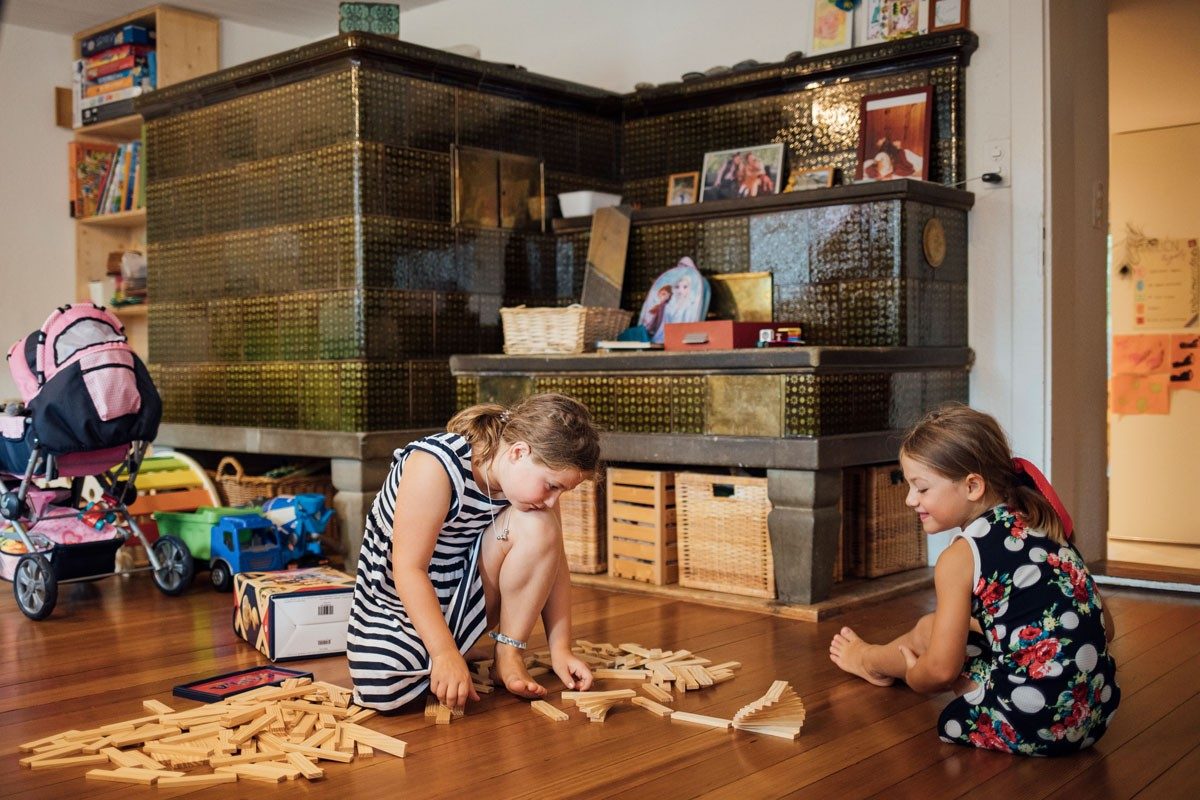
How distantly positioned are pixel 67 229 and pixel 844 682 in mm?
4967

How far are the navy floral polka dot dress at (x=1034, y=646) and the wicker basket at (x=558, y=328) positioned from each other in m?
2.06

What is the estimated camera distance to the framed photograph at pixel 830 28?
4.23m

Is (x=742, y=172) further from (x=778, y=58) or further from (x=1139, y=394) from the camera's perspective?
(x=1139, y=394)

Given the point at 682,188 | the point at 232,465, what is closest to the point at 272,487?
the point at 232,465

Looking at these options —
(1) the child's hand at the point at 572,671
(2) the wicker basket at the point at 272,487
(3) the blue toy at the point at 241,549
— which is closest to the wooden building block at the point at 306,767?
(1) the child's hand at the point at 572,671

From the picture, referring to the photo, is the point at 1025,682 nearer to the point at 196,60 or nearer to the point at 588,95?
the point at 588,95

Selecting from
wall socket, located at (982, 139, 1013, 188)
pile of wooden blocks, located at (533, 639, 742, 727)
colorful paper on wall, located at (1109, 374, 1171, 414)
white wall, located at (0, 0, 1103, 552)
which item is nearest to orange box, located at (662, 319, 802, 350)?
white wall, located at (0, 0, 1103, 552)

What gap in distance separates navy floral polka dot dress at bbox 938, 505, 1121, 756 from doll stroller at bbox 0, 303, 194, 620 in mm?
2606

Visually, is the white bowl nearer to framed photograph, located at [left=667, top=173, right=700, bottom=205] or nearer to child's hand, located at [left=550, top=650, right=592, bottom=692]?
framed photograph, located at [left=667, top=173, right=700, bottom=205]

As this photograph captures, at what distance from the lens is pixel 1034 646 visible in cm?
209

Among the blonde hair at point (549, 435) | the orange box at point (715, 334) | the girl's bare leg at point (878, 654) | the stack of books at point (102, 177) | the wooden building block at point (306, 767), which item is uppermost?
the stack of books at point (102, 177)

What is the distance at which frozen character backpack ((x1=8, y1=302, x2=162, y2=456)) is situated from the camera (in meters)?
3.56

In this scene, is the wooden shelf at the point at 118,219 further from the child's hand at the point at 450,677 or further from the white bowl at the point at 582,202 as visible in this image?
the child's hand at the point at 450,677

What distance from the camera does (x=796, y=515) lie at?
3.39 meters
